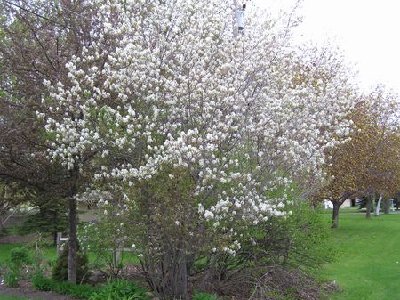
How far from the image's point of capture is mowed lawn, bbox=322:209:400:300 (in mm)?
10102

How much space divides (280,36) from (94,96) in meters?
3.62

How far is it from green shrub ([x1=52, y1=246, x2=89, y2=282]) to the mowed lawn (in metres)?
4.81

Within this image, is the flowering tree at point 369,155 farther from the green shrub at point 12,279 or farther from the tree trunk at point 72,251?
the green shrub at point 12,279

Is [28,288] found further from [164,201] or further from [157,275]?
[164,201]

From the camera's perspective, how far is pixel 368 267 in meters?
13.3

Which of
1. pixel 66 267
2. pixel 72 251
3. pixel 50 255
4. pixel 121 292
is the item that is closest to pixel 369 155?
pixel 50 255

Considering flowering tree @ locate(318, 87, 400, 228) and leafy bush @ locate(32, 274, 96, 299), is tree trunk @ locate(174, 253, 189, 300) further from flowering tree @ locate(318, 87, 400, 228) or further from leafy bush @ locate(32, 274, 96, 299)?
flowering tree @ locate(318, 87, 400, 228)

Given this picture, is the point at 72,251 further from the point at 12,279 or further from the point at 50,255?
the point at 50,255

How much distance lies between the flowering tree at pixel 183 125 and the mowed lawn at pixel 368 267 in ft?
9.15

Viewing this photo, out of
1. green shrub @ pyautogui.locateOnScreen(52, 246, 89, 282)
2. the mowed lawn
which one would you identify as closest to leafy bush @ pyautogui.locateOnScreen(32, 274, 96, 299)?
green shrub @ pyautogui.locateOnScreen(52, 246, 89, 282)

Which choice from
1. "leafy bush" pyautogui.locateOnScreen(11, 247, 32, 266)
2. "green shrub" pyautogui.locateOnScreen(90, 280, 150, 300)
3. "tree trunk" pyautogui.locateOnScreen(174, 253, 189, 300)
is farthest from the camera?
"leafy bush" pyautogui.locateOnScreen(11, 247, 32, 266)

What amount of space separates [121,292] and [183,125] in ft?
8.93

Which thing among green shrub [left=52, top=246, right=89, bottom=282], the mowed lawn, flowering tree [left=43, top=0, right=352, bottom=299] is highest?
flowering tree [left=43, top=0, right=352, bottom=299]

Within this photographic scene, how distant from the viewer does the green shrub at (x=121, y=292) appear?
7973mm
